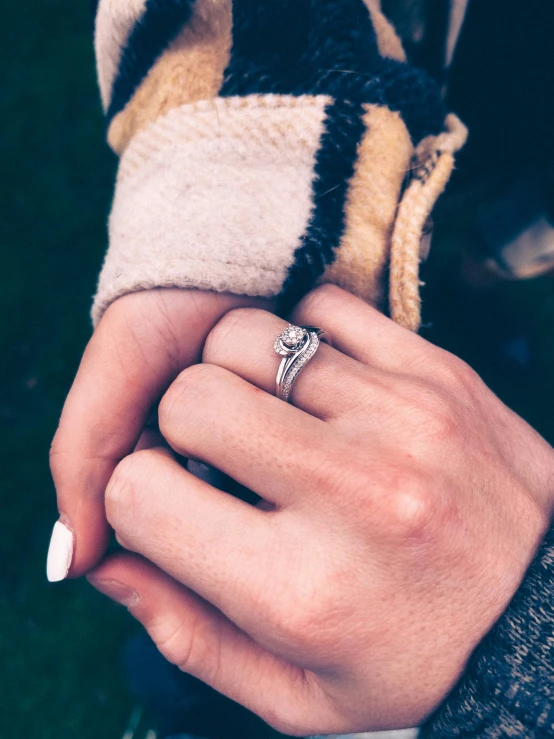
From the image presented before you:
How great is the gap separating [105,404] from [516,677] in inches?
30.9

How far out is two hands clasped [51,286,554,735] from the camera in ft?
2.65

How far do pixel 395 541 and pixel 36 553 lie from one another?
1567 mm

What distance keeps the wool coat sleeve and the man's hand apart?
0.17ft

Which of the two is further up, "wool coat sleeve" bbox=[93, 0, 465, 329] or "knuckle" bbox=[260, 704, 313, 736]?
"wool coat sleeve" bbox=[93, 0, 465, 329]

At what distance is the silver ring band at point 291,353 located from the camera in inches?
35.8

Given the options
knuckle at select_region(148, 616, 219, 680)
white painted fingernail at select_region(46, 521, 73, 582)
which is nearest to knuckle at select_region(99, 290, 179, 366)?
white painted fingernail at select_region(46, 521, 73, 582)

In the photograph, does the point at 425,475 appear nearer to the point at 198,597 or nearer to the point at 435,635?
A: the point at 435,635

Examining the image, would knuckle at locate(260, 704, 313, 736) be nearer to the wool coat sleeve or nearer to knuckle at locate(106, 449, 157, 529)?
knuckle at locate(106, 449, 157, 529)

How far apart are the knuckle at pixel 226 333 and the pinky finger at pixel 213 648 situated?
15.9 inches

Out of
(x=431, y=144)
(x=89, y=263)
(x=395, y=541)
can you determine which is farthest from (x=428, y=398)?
(x=89, y=263)

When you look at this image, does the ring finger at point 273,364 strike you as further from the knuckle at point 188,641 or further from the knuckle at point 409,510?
the knuckle at point 188,641

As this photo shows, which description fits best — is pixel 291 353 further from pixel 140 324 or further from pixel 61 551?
pixel 61 551

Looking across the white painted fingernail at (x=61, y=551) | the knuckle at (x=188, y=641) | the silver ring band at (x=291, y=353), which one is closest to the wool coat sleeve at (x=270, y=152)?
the silver ring band at (x=291, y=353)

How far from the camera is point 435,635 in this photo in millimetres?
826
